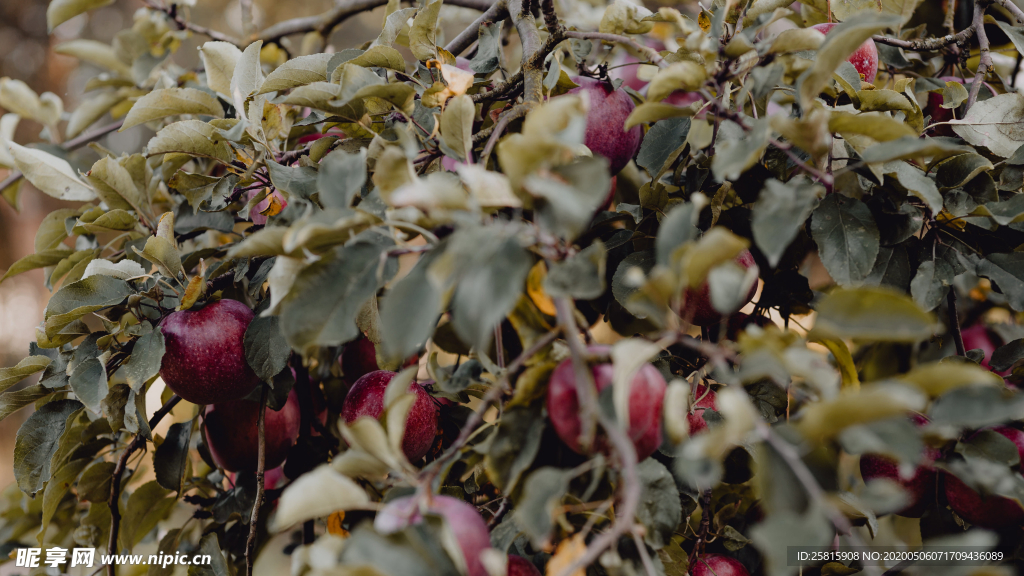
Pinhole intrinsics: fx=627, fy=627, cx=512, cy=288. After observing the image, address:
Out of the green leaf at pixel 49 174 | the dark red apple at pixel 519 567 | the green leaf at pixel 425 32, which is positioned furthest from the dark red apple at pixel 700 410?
the green leaf at pixel 49 174

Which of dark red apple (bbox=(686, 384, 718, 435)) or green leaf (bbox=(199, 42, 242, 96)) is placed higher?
green leaf (bbox=(199, 42, 242, 96))

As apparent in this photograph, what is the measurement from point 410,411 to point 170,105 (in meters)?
0.42

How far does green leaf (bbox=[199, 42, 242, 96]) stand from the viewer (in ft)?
2.31

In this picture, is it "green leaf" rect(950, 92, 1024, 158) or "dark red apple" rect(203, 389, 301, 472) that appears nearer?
"green leaf" rect(950, 92, 1024, 158)

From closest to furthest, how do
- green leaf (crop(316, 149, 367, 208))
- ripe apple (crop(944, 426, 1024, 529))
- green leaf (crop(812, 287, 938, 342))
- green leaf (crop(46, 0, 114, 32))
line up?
1. green leaf (crop(812, 287, 938, 342))
2. green leaf (crop(316, 149, 367, 208))
3. ripe apple (crop(944, 426, 1024, 529))
4. green leaf (crop(46, 0, 114, 32))

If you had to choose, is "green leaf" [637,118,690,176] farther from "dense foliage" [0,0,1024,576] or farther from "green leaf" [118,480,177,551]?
"green leaf" [118,480,177,551]

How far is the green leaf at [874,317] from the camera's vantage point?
0.30m

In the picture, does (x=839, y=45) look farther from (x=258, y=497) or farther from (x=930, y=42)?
(x=258, y=497)

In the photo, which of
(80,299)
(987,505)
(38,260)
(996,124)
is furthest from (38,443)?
(996,124)

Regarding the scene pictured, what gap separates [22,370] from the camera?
0.63 meters

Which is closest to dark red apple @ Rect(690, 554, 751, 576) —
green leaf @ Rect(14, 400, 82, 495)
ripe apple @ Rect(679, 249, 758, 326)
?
ripe apple @ Rect(679, 249, 758, 326)

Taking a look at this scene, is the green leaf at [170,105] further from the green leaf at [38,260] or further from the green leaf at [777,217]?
the green leaf at [777,217]

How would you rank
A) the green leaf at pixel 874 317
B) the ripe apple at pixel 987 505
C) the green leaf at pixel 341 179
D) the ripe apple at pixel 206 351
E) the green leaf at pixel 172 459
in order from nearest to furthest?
1. the green leaf at pixel 874 317
2. the green leaf at pixel 341 179
3. the ripe apple at pixel 987 505
4. the ripe apple at pixel 206 351
5. the green leaf at pixel 172 459

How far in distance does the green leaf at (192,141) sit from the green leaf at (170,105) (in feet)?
0.12
